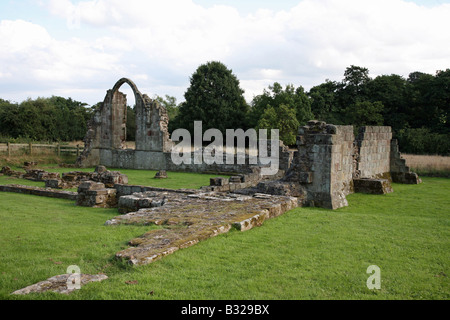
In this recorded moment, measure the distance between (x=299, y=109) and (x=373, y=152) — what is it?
72.7 ft

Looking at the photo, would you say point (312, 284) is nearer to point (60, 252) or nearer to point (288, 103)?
point (60, 252)

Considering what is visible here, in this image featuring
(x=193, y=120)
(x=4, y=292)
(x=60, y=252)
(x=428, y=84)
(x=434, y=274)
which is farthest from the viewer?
(x=193, y=120)

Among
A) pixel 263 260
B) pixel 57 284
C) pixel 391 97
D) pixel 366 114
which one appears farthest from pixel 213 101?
pixel 57 284

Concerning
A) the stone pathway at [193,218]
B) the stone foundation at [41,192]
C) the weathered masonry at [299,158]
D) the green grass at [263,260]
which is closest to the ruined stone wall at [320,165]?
the weathered masonry at [299,158]

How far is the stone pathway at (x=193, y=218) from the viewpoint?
509cm

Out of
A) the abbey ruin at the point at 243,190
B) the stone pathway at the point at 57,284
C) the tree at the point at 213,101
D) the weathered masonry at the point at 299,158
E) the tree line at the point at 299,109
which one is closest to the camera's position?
the stone pathway at the point at 57,284

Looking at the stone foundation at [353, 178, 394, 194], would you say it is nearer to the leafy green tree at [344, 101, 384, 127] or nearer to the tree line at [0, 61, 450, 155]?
the tree line at [0, 61, 450, 155]

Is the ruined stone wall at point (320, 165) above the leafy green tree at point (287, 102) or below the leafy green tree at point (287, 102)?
below

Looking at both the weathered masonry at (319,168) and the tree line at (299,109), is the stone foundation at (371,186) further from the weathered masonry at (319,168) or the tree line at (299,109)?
the tree line at (299,109)

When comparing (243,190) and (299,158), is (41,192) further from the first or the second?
(299,158)

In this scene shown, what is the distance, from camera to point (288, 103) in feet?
125

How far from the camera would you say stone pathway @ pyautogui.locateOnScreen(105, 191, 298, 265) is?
5090mm

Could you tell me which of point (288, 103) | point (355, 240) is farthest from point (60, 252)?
point (288, 103)
